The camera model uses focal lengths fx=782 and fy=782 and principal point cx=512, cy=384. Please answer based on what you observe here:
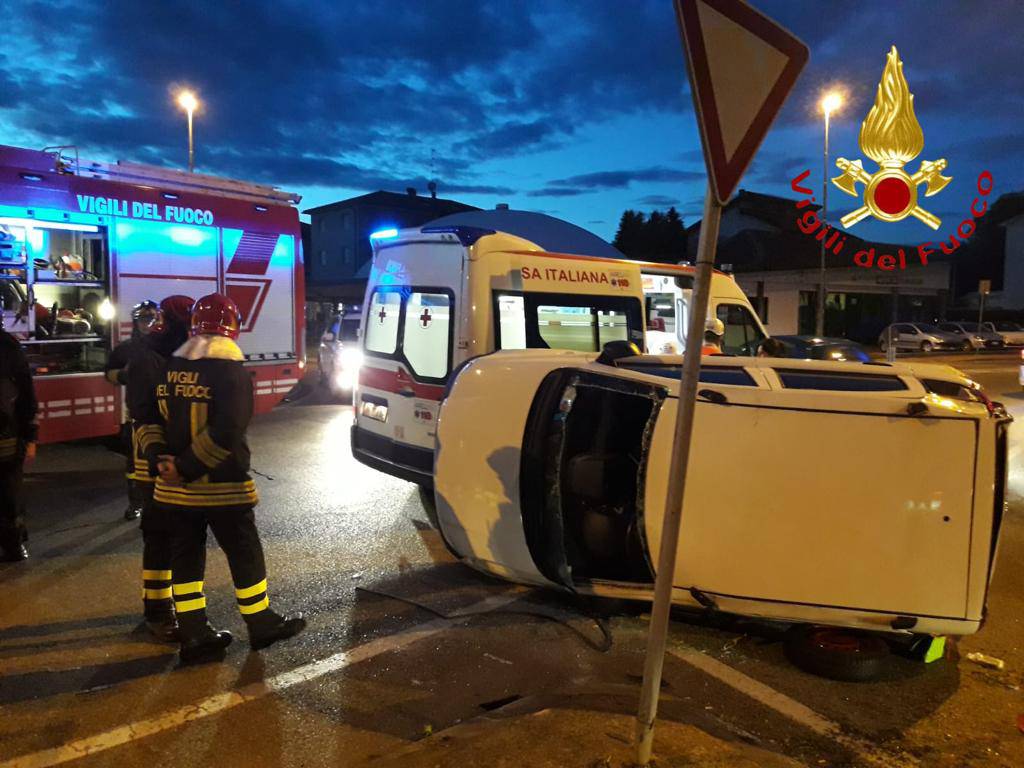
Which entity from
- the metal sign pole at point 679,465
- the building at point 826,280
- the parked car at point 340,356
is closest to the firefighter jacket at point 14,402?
the metal sign pole at point 679,465

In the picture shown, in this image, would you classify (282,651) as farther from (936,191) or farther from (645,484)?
(936,191)

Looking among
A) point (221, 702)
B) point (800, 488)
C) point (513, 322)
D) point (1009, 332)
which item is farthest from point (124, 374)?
point (1009, 332)

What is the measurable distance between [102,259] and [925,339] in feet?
110

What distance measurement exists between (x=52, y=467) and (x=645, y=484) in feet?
23.6

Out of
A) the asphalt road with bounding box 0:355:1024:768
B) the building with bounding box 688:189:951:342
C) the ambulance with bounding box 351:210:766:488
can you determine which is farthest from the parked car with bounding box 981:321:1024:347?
the asphalt road with bounding box 0:355:1024:768

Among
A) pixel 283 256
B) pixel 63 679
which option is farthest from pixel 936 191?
pixel 63 679

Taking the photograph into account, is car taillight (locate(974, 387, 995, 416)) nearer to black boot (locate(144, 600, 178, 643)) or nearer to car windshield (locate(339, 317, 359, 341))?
black boot (locate(144, 600, 178, 643))

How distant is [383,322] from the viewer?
7.42m

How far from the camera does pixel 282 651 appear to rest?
13.4ft

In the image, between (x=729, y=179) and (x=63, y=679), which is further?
(x=63, y=679)

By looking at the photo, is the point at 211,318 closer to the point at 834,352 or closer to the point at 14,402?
the point at 14,402

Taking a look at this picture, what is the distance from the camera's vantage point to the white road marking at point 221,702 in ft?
10.2

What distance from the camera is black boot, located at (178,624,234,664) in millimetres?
3932

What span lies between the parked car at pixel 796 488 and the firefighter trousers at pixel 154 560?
5.88 ft
